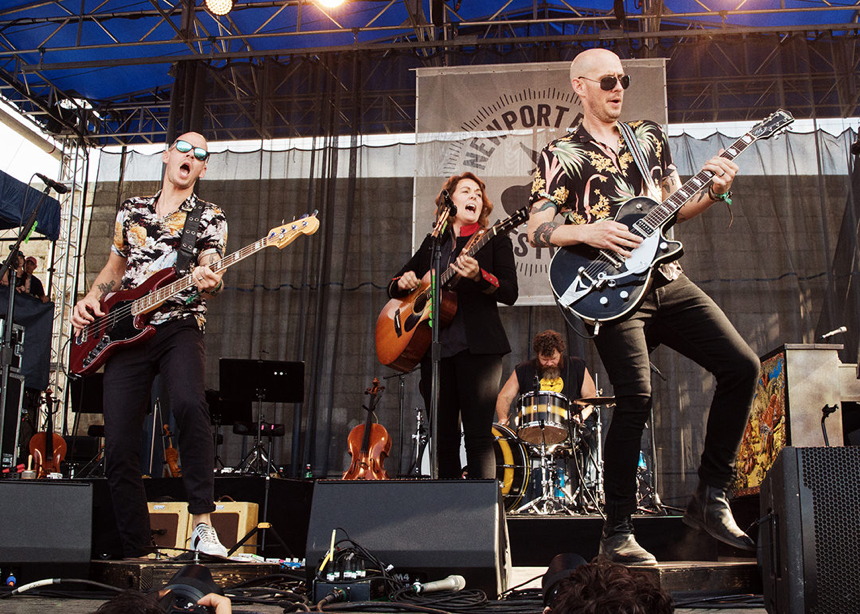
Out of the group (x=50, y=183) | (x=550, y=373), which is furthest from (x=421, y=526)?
(x=50, y=183)

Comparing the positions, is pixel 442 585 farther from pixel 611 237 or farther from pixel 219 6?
pixel 219 6

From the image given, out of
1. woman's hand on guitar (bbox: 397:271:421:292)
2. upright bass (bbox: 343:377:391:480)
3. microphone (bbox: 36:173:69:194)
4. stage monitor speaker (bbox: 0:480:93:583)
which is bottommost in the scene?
stage monitor speaker (bbox: 0:480:93:583)

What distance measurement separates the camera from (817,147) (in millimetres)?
9242

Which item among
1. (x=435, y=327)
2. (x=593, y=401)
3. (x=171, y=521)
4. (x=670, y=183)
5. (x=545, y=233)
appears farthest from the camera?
(x=593, y=401)

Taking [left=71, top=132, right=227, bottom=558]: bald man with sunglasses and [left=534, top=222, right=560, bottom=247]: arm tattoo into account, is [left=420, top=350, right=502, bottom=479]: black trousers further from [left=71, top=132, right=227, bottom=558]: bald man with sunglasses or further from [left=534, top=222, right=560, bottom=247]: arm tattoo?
[left=71, top=132, right=227, bottom=558]: bald man with sunglasses

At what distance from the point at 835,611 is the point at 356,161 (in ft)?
28.4

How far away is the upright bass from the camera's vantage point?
7.17m

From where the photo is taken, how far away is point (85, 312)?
3.57 m

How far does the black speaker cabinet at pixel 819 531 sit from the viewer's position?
1.74 m

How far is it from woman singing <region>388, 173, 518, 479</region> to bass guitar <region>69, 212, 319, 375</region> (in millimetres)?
1075

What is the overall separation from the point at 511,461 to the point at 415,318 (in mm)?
2555

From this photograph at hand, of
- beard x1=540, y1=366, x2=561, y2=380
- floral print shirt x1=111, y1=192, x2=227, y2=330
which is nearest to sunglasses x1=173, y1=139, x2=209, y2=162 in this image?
floral print shirt x1=111, y1=192, x2=227, y2=330

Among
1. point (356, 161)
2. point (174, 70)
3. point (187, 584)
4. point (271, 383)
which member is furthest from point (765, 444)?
point (174, 70)

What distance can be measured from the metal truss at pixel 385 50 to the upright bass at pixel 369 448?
410cm
